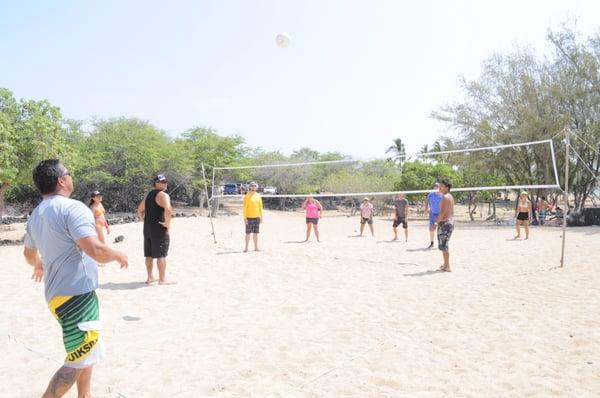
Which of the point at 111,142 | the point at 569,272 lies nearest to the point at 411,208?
the point at 111,142

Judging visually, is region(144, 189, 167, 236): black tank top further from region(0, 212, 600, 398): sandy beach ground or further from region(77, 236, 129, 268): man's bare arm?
region(77, 236, 129, 268): man's bare arm

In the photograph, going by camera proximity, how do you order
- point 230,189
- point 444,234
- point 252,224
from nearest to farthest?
point 444,234 → point 252,224 → point 230,189

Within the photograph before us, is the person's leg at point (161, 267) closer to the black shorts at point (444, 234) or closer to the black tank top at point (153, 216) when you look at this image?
the black tank top at point (153, 216)

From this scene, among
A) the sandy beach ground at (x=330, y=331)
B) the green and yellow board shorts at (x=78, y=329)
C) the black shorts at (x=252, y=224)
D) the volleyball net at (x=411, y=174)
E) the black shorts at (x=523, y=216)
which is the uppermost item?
the volleyball net at (x=411, y=174)

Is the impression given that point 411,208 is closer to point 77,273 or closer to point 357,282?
point 357,282

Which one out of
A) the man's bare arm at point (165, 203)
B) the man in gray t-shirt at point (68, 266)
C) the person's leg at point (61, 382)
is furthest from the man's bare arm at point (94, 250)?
the man's bare arm at point (165, 203)

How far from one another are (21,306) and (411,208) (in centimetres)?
3407

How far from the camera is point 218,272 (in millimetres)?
7258

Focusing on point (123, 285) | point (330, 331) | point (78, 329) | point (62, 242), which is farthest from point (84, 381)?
point (123, 285)

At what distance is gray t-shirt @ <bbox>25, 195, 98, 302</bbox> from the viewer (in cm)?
239

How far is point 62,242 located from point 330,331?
8.72 feet

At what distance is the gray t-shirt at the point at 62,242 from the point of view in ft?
7.84

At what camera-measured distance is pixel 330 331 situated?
14.1 ft

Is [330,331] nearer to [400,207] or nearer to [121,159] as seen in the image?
[400,207]
